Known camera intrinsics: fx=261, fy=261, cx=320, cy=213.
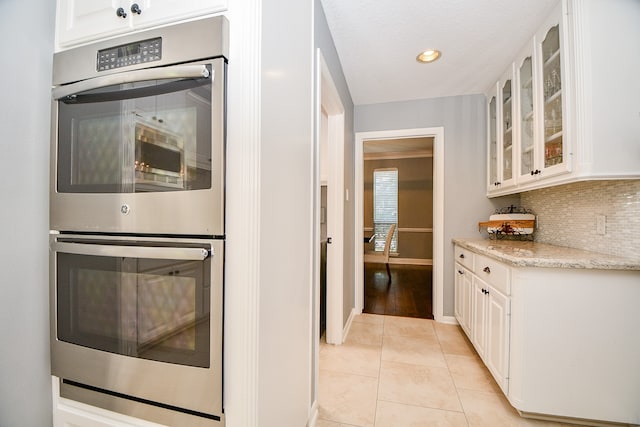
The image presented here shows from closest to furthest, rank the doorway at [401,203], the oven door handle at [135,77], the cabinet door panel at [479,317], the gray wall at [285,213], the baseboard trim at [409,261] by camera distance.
A: the oven door handle at [135,77] < the gray wall at [285,213] < the cabinet door panel at [479,317] < the doorway at [401,203] < the baseboard trim at [409,261]

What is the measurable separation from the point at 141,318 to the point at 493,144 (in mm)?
3090

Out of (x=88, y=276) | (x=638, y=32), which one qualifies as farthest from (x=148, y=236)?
(x=638, y=32)

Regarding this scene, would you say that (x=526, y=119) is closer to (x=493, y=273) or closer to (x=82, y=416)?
(x=493, y=273)

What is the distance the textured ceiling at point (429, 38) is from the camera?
5.40 feet

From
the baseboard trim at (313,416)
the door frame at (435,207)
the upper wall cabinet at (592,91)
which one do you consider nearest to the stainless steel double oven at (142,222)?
the baseboard trim at (313,416)

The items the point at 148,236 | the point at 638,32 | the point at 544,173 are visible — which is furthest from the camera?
the point at 544,173

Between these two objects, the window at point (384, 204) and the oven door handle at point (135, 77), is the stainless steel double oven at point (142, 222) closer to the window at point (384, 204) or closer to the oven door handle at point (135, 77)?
the oven door handle at point (135, 77)

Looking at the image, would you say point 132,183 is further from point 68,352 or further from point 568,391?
point 568,391

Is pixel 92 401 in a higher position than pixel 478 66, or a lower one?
lower

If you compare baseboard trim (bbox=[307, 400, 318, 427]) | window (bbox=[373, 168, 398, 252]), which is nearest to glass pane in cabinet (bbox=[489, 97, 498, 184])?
baseboard trim (bbox=[307, 400, 318, 427])

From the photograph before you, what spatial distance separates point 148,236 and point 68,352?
21.0 inches

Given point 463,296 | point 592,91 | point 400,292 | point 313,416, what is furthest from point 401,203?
point 313,416

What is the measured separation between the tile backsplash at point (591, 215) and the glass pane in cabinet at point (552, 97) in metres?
0.36

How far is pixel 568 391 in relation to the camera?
1.41m
